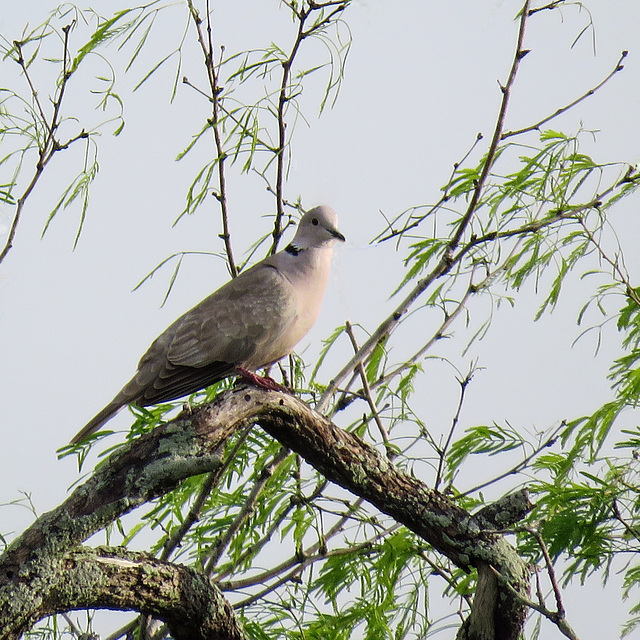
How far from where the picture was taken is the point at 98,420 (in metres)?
2.54

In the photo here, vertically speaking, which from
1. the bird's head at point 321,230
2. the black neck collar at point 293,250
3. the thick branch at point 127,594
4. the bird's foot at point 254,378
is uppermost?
the bird's head at point 321,230

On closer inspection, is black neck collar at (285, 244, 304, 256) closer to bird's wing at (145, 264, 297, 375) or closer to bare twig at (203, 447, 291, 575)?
bird's wing at (145, 264, 297, 375)

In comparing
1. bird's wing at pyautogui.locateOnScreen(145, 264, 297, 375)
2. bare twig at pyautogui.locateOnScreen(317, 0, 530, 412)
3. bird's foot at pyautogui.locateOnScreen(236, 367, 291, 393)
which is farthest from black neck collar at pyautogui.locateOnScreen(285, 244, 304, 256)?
bare twig at pyautogui.locateOnScreen(317, 0, 530, 412)

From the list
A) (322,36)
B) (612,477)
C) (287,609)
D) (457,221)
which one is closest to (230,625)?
(287,609)

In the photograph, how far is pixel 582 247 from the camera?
8.55 ft

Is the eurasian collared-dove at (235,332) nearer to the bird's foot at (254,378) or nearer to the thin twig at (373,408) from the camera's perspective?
the bird's foot at (254,378)

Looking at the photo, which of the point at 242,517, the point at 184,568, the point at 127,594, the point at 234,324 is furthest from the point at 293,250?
the point at 127,594

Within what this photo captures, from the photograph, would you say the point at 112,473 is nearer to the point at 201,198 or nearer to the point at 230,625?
the point at 230,625

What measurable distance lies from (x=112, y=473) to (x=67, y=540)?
15cm

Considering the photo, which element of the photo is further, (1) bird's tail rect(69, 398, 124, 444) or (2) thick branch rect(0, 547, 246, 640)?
(1) bird's tail rect(69, 398, 124, 444)

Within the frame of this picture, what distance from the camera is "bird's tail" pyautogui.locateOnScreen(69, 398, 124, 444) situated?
249 centimetres

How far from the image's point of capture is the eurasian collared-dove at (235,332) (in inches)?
102

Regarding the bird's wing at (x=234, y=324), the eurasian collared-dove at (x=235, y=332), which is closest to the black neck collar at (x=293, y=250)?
the eurasian collared-dove at (x=235, y=332)

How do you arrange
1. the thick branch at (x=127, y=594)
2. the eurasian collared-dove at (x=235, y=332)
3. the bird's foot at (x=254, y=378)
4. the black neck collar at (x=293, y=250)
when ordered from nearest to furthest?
1. the thick branch at (x=127, y=594)
2. the bird's foot at (x=254, y=378)
3. the eurasian collared-dove at (x=235, y=332)
4. the black neck collar at (x=293, y=250)
